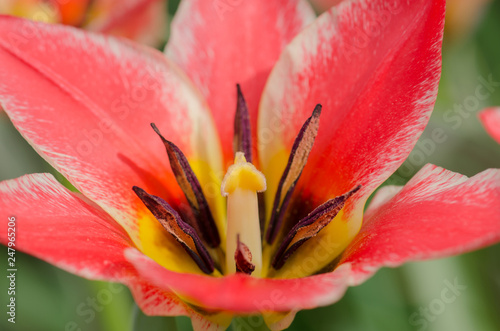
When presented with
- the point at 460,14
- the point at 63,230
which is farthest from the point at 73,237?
the point at 460,14

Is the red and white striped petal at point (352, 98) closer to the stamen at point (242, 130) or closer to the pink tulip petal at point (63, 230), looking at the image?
the stamen at point (242, 130)

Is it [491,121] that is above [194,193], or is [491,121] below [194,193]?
above

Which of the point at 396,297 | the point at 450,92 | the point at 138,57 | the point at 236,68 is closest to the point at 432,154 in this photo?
the point at 450,92

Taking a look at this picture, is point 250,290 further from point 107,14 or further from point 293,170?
point 107,14

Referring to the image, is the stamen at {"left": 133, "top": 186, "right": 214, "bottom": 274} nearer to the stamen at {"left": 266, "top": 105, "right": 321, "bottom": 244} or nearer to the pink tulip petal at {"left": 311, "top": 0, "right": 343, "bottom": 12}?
the stamen at {"left": 266, "top": 105, "right": 321, "bottom": 244}

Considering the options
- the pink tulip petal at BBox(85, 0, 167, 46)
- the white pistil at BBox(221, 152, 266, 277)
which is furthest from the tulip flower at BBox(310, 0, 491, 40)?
the white pistil at BBox(221, 152, 266, 277)

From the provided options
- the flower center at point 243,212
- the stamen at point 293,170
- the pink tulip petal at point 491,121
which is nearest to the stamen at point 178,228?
the flower center at point 243,212
